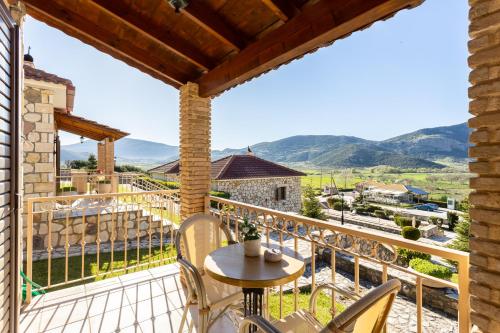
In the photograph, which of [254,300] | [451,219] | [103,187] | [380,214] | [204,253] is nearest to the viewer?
[254,300]

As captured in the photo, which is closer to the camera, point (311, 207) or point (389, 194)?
point (311, 207)

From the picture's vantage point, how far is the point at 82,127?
30.3 ft

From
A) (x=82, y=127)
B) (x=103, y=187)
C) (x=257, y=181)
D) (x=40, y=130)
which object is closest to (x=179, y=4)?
(x=40, y=130)

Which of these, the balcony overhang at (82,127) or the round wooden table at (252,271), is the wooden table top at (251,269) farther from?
the balcony overhang at (82,127)

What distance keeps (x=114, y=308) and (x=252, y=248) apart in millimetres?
2076

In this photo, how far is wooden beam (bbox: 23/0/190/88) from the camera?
2.51 meters

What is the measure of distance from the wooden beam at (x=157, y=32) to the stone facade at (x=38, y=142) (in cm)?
482

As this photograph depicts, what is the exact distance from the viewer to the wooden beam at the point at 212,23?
2275 millimetres

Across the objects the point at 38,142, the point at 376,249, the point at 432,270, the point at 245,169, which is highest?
the point at 38,142

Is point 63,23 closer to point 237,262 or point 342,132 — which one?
point 237,262

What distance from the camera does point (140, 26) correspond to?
2551 millimetres

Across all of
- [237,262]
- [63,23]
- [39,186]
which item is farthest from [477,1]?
[39,186]

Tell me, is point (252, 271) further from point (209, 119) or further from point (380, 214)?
point (380, 214)

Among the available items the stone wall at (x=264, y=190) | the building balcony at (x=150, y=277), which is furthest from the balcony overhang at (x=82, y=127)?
the stone wall at (x=264, y=190)
